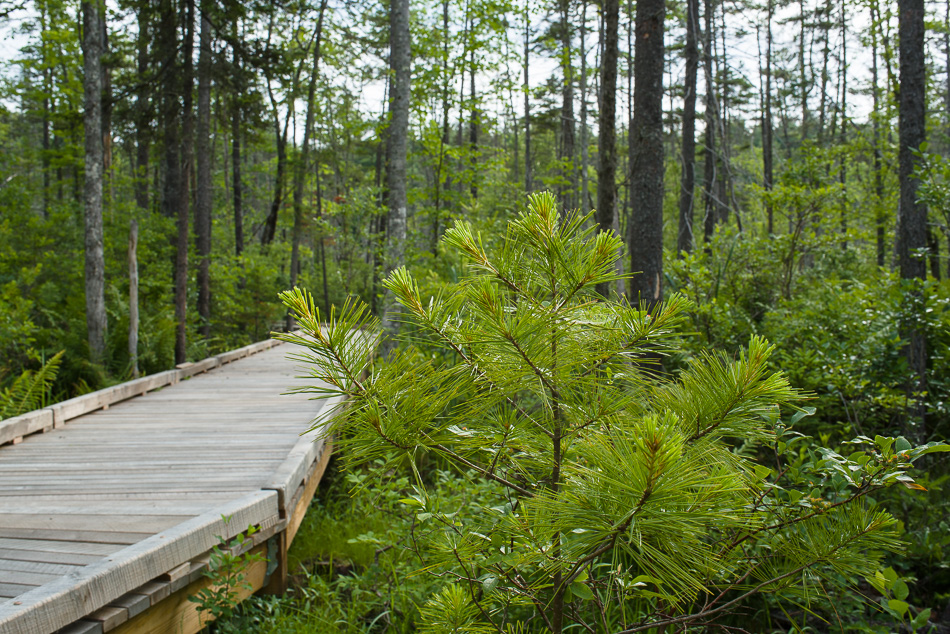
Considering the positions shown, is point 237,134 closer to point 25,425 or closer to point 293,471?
point 25,425

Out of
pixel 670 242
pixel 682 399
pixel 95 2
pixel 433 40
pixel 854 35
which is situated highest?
pixel 854 35

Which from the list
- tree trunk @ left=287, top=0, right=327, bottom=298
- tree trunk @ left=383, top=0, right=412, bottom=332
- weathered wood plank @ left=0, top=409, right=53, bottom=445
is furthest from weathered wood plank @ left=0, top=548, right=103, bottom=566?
tree trunk @ left=287, top=0, right=327, bottom=298

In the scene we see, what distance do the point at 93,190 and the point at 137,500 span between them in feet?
22.0

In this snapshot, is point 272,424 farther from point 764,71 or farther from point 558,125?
point 764,71

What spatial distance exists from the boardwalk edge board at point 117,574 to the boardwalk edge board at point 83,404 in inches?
83.7

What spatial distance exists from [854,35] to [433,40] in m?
17.2

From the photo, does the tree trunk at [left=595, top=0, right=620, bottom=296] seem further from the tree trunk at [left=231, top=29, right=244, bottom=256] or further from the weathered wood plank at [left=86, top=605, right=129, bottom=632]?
the tree trunk at [left=231, top=29, right=244, bottom=256]

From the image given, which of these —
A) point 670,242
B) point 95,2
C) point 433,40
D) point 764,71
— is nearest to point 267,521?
point 95,2

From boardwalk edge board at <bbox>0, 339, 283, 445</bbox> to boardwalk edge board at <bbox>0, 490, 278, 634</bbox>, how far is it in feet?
6.97

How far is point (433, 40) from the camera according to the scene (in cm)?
1230

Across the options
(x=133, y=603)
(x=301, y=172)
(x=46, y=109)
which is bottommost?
(x=133, y=603)

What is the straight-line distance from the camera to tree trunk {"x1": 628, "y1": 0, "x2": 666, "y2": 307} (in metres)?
4.79

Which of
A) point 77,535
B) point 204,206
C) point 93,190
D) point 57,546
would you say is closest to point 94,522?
point 77,535

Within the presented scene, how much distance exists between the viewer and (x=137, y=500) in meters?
3.53
